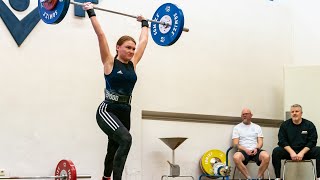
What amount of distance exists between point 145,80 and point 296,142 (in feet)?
7.52

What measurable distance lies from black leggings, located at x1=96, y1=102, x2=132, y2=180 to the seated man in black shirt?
3286 millimetres

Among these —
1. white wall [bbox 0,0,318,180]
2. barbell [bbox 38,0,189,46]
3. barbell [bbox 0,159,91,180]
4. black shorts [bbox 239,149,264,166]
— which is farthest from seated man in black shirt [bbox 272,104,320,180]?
barbell [bbox 0,159,91,180]

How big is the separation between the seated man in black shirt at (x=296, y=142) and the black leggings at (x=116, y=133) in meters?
3.29

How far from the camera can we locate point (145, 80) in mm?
6652

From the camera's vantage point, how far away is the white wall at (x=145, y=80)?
18.3 ft

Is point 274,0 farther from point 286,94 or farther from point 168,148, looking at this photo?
point 168,148

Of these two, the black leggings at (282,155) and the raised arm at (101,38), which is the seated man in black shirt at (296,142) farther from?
the raised arm at (101,38)

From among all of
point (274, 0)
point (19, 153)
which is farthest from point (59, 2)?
point (274, 0)

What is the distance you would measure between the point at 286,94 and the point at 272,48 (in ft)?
3.15

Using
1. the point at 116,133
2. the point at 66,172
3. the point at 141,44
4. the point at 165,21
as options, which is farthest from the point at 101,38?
the point at 66,172

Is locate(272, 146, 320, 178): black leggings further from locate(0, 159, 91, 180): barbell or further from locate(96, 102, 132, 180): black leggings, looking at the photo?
locate(96, 102, 132, 180): black leggings

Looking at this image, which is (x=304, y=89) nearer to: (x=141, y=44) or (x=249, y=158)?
(x=249, y=158)

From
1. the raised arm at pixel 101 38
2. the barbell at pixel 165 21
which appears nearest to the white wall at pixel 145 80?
the barbell at pixel 165 21

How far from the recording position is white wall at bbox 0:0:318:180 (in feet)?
18.3
